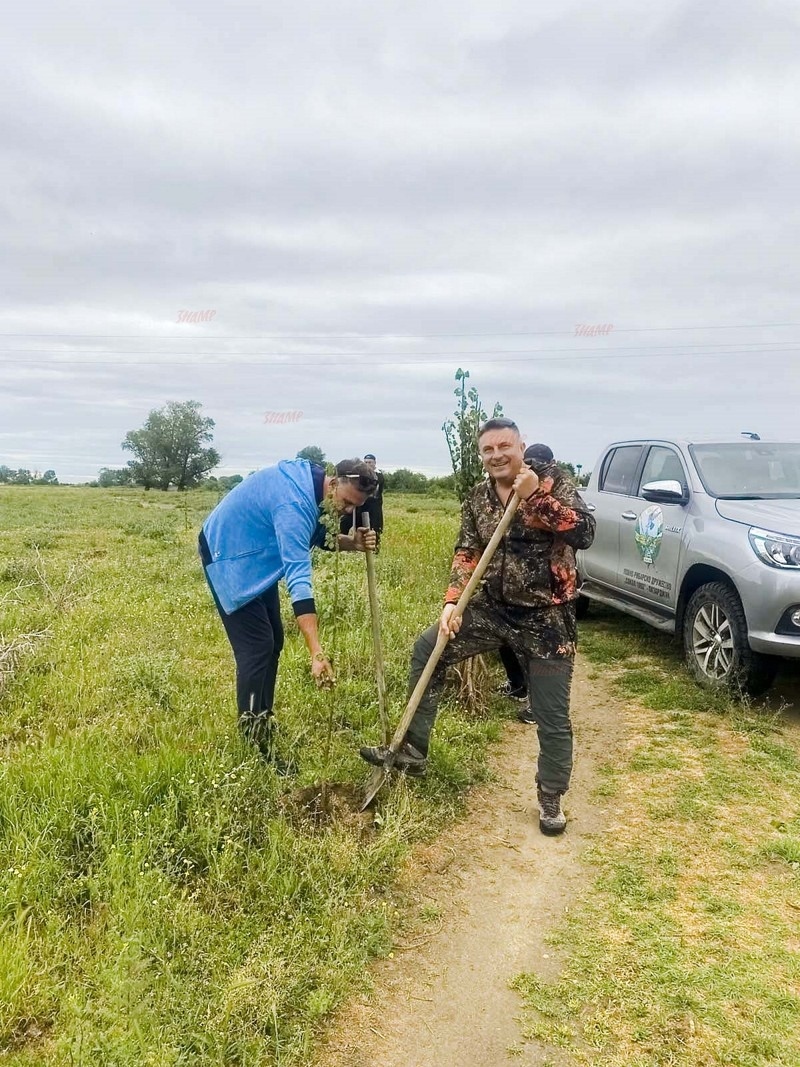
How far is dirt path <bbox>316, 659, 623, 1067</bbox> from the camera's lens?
8.06 feet

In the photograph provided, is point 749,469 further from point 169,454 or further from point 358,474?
point 169,454

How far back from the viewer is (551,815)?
3.78m

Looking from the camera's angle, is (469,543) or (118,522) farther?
(118,522)

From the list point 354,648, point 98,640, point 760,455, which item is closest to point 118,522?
point 98,640

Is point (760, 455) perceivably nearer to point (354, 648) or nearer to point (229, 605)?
point (354, 648)

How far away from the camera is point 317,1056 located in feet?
7.83

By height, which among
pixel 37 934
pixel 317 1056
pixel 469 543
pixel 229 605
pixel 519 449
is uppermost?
pixel 519 449


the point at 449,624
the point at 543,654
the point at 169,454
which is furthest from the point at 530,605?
the point at 169,454

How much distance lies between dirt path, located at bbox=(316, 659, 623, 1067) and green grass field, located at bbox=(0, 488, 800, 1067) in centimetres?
9

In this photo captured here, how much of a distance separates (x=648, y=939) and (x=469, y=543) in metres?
1.96

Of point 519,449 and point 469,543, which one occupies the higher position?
point 519,449

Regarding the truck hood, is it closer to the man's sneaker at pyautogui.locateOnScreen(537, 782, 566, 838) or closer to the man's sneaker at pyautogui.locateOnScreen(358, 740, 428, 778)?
the man's sneaker at pyautogui.locateOnScreen(537, 782, 566, 838)

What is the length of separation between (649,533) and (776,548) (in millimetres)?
1519

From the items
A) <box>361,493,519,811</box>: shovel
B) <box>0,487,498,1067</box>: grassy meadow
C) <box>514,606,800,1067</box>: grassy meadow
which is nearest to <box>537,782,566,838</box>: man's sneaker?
<box>514,606,800,1067</box>: grassy meadow
